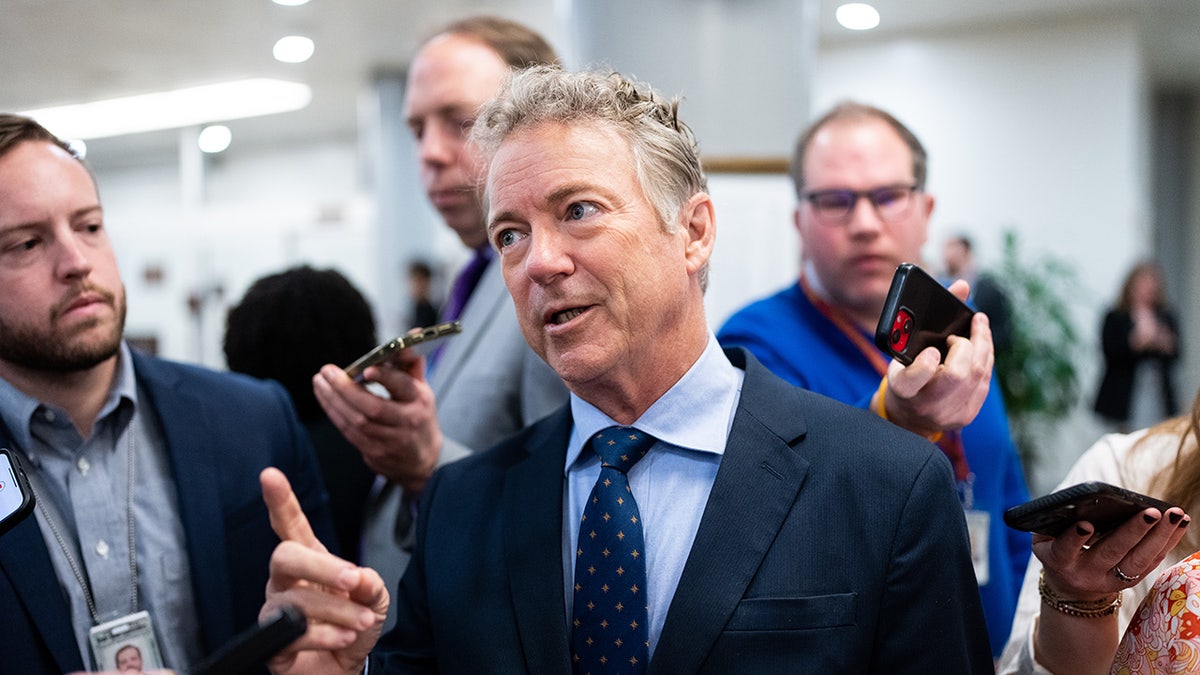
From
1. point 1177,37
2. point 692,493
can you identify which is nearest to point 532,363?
point 692,493

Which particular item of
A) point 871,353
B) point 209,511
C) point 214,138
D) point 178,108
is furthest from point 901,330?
point 214,138

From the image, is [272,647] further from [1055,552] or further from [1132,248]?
[1132,248]

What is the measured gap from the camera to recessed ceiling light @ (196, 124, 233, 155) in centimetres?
1270

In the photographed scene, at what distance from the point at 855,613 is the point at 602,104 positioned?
75 centimetres

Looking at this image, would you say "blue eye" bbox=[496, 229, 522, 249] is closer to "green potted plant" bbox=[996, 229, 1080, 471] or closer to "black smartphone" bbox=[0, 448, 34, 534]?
"black smartphone" bbox=[0, 448, 34, 534]

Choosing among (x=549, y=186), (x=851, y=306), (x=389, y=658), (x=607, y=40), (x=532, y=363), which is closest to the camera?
(x=549, y=186)

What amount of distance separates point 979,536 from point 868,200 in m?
0.72

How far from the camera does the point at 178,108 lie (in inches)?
470

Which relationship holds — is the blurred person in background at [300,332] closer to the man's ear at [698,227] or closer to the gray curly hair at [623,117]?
the gray curly hair at [623,117]

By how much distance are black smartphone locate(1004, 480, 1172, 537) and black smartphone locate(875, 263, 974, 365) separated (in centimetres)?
32

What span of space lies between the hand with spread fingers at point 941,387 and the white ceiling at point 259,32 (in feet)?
22.3

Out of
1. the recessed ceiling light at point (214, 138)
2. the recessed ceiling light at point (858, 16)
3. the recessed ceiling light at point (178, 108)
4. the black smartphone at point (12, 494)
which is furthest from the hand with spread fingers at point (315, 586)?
the recessed ceiling light at point (214, 138)

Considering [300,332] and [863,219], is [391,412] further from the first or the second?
[863,219]

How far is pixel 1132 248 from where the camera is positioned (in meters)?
9.38
